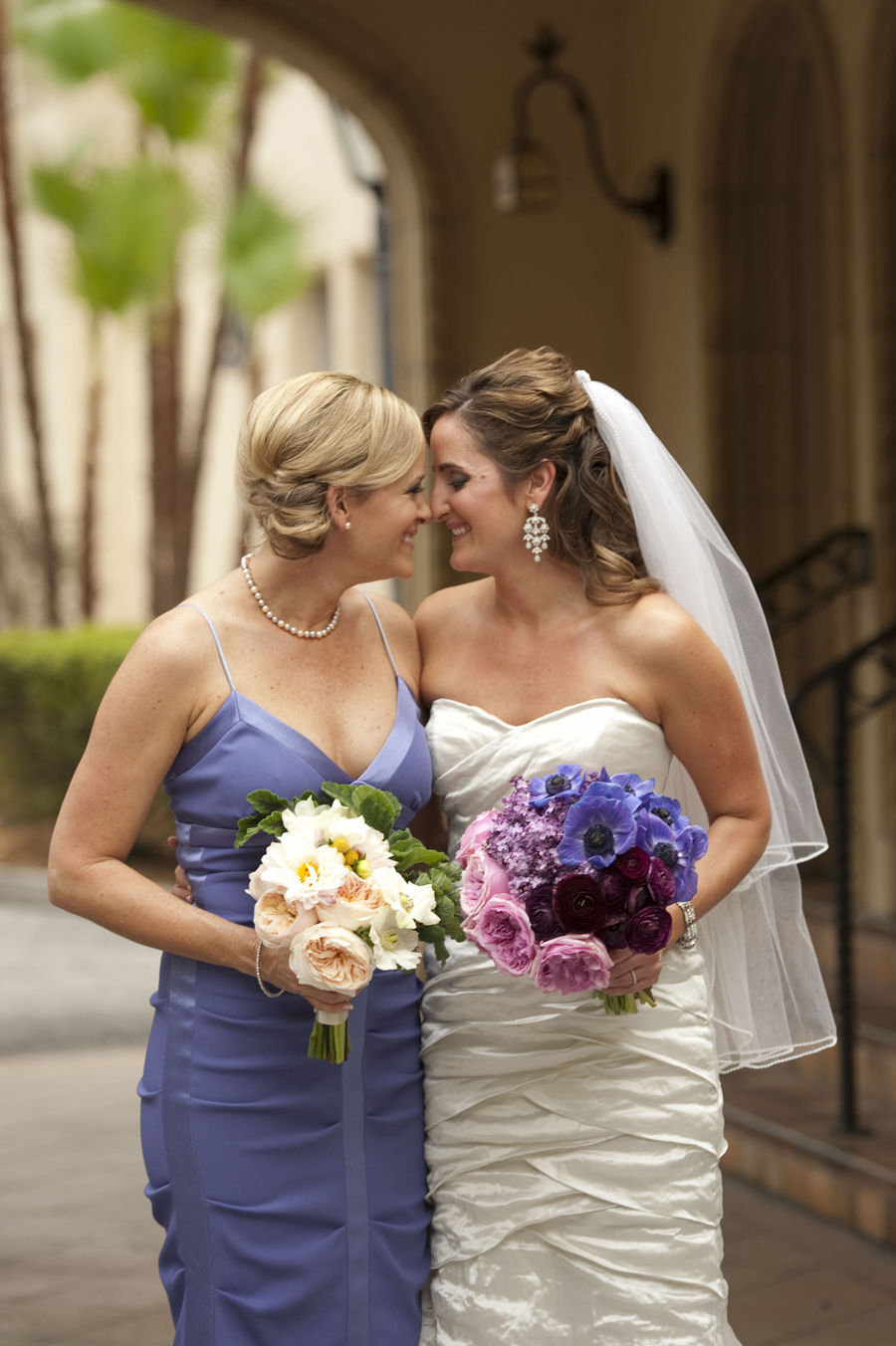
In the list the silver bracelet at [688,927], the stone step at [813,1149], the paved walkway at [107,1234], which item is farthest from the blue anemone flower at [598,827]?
the stone step at [813,1149]

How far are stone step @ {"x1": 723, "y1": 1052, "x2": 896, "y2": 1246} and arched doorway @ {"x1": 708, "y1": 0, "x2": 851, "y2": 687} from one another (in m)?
2.36

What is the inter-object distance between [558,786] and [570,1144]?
680 mm

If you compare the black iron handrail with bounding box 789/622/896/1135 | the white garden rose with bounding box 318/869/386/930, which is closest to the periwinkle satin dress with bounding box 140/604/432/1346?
the white garden rose with bounding box 318/869/386/930

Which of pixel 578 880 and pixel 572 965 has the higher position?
pixel 578 880

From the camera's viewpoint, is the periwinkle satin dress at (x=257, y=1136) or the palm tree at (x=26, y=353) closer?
the periwinkle satin dress at (x=257, y=1136)

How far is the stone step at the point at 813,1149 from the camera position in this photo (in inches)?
179

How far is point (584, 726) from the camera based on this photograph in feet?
9.13

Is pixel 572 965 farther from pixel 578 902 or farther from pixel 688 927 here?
pixel 688 927

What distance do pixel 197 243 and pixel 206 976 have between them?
42.4 feet

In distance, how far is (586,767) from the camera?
2.76m

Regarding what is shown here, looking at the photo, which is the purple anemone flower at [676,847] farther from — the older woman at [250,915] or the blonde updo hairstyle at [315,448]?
the blonde updo hairstyle at [315,448]

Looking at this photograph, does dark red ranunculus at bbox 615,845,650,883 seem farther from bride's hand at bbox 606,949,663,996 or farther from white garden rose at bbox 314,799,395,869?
white garden rose at bbox 314,799,395,869

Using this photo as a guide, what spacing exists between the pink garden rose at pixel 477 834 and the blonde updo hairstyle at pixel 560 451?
1.87 feet

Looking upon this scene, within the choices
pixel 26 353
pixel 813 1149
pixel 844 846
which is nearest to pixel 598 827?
pixel 844 846
